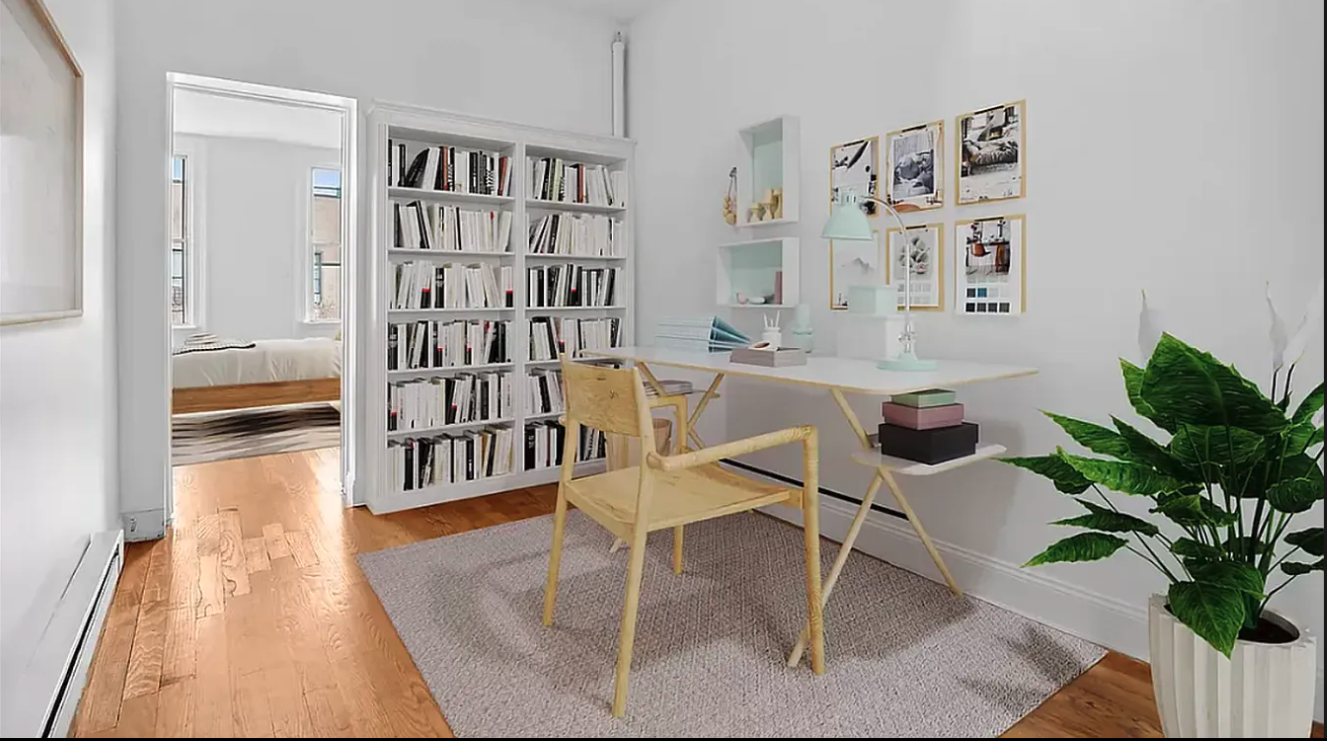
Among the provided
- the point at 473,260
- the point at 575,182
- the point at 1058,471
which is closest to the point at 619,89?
the point at 575,182

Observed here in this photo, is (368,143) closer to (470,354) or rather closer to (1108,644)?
(470,354)

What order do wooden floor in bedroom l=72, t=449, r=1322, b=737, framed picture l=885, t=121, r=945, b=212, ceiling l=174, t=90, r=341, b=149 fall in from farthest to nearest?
1. ceiling l=174, t=90, r=341, b=149
2. framed picture l=885, t=121, r=945, b=212
3. wooden floor in bedroom l=72, t=449, r=1322, b=737

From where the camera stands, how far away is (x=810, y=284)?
9.56 feet

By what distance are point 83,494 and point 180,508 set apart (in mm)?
1257

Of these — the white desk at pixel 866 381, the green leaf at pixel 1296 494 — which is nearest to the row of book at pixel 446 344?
the white desk at pixel 866 381

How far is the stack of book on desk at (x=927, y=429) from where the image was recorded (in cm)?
→ 203

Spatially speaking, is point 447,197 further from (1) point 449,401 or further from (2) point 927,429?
(2) point 927,429

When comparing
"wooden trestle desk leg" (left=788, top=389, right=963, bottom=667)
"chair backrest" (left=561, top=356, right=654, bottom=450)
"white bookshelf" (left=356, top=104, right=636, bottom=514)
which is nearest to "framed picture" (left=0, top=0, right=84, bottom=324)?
"chair backrest" (left=561, top=356, right=654, bottom=450)

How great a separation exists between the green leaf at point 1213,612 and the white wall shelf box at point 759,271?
1.77m

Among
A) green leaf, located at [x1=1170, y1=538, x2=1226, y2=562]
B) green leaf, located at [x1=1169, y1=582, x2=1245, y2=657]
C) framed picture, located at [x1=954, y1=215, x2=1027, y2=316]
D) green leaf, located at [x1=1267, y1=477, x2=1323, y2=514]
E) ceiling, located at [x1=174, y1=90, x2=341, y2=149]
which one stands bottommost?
green leaf, located at [x1=1169, y1=582, x2=1245, y2=657]

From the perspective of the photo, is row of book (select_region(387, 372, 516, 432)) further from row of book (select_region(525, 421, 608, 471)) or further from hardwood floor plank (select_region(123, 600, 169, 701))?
hardwood floor plank (select_region(123, 600, 169, 701))

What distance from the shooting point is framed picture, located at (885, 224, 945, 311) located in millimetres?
2453

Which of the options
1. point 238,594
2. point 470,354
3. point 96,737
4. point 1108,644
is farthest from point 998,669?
point 470,354

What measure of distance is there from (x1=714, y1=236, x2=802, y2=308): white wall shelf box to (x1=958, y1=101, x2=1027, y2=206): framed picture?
2.38 ft
